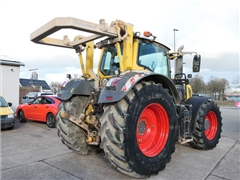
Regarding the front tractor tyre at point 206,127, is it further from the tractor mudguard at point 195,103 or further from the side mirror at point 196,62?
the side mirror at point 196,62

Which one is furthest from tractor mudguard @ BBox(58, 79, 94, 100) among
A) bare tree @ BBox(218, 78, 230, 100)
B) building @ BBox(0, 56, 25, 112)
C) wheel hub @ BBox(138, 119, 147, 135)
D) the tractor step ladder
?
bare tree @ BBox(218, 78, 230, 100)

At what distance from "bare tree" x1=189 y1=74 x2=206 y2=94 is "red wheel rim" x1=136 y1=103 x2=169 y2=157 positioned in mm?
38049

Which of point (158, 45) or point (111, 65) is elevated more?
point (158, 45)

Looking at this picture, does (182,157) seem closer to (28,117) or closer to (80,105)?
(80,105)

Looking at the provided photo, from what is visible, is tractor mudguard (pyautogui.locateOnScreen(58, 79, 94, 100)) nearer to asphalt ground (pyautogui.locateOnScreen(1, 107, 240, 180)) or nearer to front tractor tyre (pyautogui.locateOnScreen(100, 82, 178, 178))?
front tractor tyre (pyautogui.locateOnScreen(100, 82, 178, 178))

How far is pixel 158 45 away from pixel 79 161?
2.94 m

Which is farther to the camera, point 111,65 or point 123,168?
point 111,65

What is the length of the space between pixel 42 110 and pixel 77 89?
240 inches

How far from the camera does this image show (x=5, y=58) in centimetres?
1231

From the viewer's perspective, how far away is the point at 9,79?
39.5 ft

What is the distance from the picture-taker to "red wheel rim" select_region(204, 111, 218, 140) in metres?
5.51

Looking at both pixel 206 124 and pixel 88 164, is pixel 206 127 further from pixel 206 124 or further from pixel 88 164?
pixel 88 164

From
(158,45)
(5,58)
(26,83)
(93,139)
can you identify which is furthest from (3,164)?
(26,83)

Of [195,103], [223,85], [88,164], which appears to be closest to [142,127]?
[88,164]
